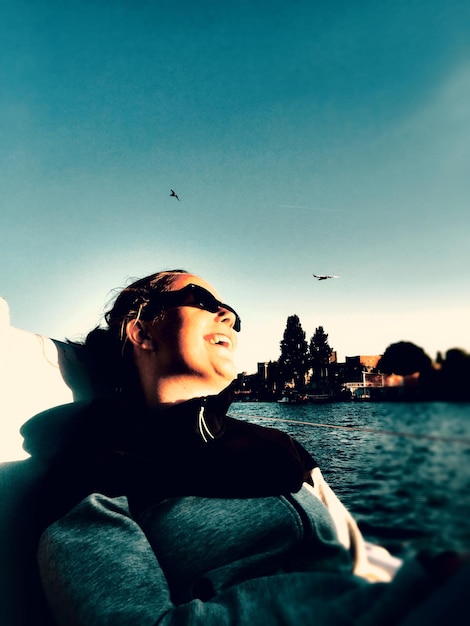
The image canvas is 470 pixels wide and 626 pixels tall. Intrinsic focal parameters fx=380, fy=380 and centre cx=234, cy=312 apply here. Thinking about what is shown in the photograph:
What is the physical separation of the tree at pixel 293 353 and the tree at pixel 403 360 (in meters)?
36.4

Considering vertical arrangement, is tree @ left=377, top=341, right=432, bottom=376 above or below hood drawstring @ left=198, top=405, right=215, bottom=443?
above

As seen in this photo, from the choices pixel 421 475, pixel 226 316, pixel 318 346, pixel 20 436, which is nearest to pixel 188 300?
pixel 226 316

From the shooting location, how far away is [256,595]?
0.96 meters

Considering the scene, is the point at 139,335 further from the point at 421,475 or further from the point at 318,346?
the point at 318,346

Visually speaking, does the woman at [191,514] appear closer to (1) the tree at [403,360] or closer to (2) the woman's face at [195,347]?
(2) the woman's face at [195,347]

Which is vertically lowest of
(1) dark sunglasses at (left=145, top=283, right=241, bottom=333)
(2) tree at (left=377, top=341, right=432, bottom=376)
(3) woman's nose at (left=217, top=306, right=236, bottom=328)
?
(2) tree at (left=377, top=341, right=432, bottom=376)

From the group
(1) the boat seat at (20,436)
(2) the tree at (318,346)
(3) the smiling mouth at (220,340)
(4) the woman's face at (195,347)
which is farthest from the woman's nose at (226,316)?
(2) the tree at (318,346)

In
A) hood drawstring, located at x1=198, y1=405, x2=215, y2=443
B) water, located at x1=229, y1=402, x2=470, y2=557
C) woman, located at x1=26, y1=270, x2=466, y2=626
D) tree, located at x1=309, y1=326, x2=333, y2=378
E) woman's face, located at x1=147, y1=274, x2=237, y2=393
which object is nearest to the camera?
water, located at x1=229, y1=402, x2=470, y2=557

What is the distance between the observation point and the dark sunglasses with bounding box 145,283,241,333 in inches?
77.7

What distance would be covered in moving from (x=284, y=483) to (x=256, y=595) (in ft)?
1.45

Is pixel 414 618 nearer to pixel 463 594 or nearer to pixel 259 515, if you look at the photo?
pixel 463 594

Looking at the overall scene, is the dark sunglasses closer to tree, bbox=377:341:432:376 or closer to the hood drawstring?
the hood drawstring

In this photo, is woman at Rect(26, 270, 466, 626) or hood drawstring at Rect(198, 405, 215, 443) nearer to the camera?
woman at Rect(26, 270, 466, 626)

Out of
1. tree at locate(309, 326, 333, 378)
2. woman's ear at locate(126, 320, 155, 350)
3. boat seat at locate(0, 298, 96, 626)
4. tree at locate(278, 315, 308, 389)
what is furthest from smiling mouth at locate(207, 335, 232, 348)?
tree at locate(278, 315, 308, 389)
